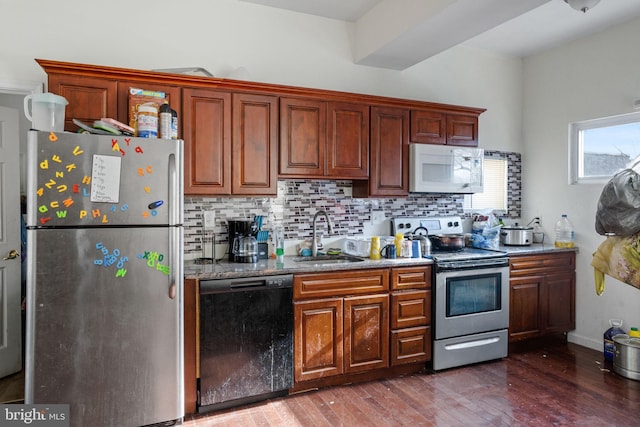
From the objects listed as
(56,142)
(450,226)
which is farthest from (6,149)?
(450,226)

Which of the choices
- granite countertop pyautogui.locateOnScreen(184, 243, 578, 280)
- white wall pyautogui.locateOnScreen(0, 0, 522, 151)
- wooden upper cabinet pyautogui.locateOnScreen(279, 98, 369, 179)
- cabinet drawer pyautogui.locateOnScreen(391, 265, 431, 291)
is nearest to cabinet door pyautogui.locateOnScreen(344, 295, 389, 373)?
cabinet drawer pyautogui.locateOnScreen(391, 265, 431, 291)

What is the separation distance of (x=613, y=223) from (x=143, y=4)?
12.1 feet

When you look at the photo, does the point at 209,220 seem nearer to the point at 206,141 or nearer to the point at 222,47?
the point at 206,141

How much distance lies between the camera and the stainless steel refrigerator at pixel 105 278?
2.13m

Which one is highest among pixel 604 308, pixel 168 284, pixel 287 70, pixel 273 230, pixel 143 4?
pixel 143 4

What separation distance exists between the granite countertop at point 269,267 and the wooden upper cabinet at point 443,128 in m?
1.13

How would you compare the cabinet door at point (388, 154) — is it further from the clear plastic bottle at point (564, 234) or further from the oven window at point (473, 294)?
the clear plastic bottle at point (564, 234)

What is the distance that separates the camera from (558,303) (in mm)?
3826

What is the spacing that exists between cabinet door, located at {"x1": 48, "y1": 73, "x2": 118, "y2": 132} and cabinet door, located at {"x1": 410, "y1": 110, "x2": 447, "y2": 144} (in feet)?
7.66

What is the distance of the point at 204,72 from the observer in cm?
293

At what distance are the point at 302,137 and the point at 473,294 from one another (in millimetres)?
1872

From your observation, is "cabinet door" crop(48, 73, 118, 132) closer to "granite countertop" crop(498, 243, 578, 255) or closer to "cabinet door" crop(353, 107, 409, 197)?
"cabinet door" crop(353, 107, 409, 197)

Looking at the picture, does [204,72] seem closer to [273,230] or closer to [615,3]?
[273,230]

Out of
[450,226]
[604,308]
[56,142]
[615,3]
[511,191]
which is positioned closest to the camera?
[56,142]
